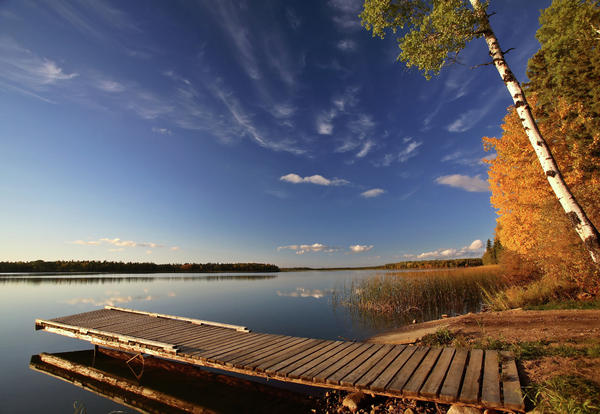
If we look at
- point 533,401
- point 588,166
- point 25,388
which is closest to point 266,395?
point 533,401

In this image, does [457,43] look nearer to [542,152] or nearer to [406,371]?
[542,152]

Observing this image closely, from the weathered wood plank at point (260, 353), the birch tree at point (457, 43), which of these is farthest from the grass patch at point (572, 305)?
the weathered wood plank at point (260, 353)

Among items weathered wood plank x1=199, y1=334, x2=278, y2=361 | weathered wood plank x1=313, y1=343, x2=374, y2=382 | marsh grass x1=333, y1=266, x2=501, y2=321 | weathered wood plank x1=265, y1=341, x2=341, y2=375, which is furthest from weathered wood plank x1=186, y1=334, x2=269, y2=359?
marsh grass x1=333, y1=266, x2=501, y2=321

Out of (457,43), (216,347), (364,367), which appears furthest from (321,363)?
(457,43)

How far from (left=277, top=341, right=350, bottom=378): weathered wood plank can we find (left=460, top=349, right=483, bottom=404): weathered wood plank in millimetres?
2644

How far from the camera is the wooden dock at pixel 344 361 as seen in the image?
13.4 feet

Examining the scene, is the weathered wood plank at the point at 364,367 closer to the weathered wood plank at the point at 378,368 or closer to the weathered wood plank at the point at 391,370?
the weathered wood plank at the point at 378,368

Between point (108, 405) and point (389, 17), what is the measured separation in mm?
12105

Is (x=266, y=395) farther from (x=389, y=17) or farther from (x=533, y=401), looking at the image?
(x=389, y=17)

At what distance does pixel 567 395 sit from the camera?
147 inches

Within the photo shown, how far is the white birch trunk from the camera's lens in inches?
195

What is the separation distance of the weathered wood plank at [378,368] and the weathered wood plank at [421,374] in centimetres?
57

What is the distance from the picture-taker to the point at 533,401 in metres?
3.73

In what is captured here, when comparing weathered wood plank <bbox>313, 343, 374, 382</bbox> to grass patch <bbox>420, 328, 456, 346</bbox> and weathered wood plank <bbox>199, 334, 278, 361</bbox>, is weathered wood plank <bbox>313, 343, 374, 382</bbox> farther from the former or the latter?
grass patch <bbox>420, 328, 456, 346</bbox>
